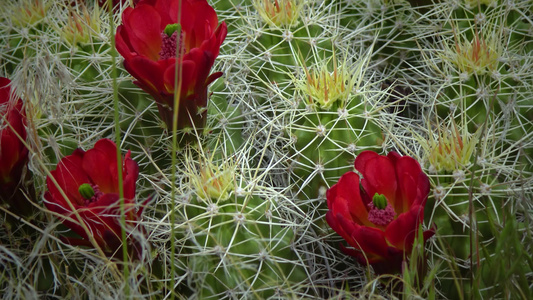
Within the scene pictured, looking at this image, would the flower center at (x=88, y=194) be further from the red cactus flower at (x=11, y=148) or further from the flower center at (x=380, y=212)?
the flower center at (x=380, y=212)

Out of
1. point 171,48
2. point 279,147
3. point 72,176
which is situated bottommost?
point 279,147

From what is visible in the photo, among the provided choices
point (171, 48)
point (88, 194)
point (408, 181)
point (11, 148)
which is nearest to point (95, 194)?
point (88, 194)

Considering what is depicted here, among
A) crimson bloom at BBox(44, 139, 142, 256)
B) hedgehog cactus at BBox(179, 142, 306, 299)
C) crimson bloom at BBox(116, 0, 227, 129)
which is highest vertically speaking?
crimson bloom at BBox(116, 0, 227, 129)

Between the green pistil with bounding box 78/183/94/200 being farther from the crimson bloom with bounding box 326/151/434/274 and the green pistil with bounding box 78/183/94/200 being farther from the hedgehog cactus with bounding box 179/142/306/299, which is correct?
the crimson bloom with bounding box 326/151/434/274

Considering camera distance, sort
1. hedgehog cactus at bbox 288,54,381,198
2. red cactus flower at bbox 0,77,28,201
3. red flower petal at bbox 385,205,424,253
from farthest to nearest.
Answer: hedgehog cactus at bbox 288,54,381,198, red cactus flower at bbox 0,77,28,201, red flower petal at bbox 385,205,424,253

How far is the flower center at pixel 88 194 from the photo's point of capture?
36.4 inches

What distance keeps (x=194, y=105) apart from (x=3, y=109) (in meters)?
0.32

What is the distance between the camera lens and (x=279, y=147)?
120 cm

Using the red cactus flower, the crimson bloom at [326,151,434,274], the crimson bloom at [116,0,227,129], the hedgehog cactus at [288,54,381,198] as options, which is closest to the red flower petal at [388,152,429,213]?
the crimson bloom at [326,151,434,274]

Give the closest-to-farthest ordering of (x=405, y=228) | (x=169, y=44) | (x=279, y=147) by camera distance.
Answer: (x=405, y=228)
(x=169, y=44)
(x=279, y=147)

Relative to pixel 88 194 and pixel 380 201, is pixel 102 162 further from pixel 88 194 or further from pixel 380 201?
pixel 380 201

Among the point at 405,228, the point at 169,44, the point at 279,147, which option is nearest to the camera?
the point at 405,228

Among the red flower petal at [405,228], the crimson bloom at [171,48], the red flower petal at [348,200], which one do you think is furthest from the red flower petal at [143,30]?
the red flower petal at [405,228]

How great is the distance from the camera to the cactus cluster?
0.95 m
